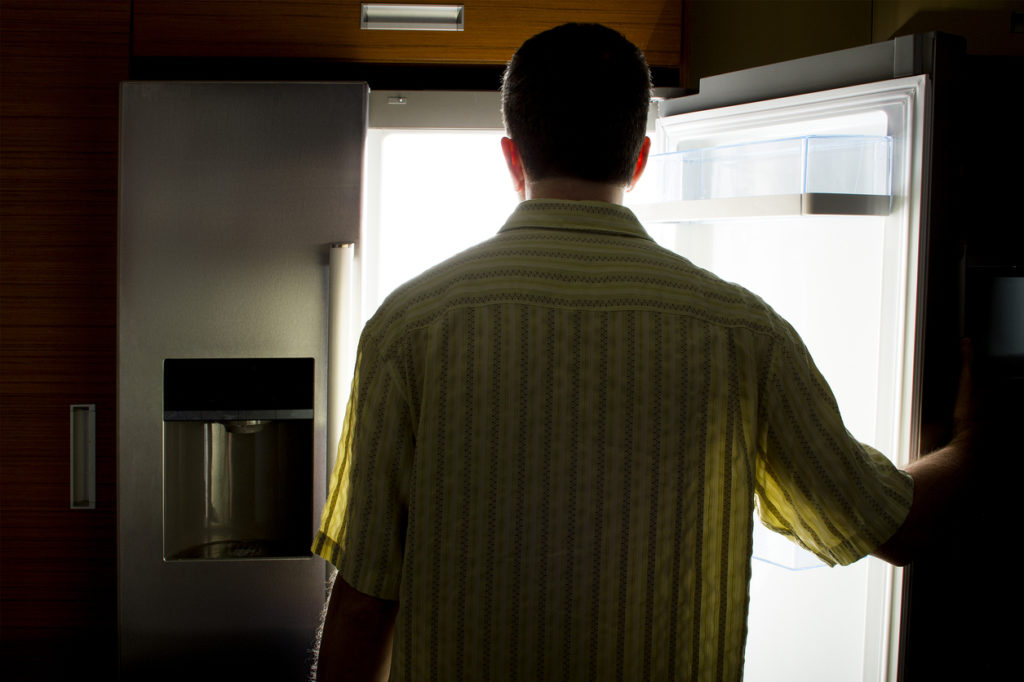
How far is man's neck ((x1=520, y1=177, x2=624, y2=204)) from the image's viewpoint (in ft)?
2.60

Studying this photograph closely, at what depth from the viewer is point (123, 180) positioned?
1.45 m

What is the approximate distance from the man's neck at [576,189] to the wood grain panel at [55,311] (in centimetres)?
112

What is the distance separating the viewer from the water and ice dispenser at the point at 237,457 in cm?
147

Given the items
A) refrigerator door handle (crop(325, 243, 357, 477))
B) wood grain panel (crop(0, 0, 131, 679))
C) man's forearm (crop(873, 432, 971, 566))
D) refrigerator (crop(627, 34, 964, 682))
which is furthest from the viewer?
wood grain panel (crop(0, 0, 131, 679))

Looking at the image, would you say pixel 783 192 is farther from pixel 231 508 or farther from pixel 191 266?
pixel 231 508

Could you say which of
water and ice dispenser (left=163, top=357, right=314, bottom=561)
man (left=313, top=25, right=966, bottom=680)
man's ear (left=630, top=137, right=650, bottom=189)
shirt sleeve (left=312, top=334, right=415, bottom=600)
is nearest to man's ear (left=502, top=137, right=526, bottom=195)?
man (left=313, top=25, right=966, bottom=680)

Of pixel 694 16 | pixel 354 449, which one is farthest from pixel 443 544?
pixel 694 16

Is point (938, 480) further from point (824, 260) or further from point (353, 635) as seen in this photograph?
point (353, 635)

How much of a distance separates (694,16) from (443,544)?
1.61 metres

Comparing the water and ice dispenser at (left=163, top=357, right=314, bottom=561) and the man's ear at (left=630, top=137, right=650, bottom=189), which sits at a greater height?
the man's ear at (left=630, top=137, right=650, bottom=189)

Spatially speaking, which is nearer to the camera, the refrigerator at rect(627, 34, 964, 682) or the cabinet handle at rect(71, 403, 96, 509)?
the refrigerator at rect(627, 34, 964, 682)

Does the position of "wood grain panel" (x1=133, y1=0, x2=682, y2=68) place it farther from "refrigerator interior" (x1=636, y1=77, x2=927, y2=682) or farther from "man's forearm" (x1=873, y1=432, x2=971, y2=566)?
"man's forearm" (x1=873, y1=432, x2=971, y2=566)

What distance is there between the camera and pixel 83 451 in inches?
61.8

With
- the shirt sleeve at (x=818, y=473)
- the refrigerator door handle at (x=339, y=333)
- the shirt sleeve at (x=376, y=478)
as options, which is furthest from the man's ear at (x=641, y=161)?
the refrigerator door handle at (x=339, y=333)
